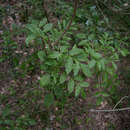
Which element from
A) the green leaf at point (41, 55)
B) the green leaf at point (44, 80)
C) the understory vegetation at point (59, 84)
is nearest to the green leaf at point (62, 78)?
the green leaf at point (44, 80)

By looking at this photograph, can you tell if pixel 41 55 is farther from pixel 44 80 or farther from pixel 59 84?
pixel 59 84

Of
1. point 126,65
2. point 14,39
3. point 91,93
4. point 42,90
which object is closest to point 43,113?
point 42,90

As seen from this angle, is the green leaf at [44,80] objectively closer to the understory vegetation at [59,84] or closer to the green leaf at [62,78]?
the green leaf at [62,78]

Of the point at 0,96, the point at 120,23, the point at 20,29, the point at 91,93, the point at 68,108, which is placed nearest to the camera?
the point at 0,96

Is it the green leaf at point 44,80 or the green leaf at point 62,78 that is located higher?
the green leaf at point 62,78

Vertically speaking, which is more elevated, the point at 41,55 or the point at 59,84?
the point at 41,55

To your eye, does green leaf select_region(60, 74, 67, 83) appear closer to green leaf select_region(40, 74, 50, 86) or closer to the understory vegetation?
green leaf select_region(40, 74, 50, 86)

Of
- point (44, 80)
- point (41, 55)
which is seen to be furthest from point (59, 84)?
point (41, 55)

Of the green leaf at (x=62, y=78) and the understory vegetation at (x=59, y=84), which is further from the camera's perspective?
the understory vegetation at (x=59, y=84)

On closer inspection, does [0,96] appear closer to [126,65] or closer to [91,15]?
[91,15]

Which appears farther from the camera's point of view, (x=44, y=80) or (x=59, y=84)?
(x=59, y=84)

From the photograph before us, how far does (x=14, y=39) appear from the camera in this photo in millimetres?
3332

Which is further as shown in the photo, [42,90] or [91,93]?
[91,93]

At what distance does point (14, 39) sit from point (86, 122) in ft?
7.54
